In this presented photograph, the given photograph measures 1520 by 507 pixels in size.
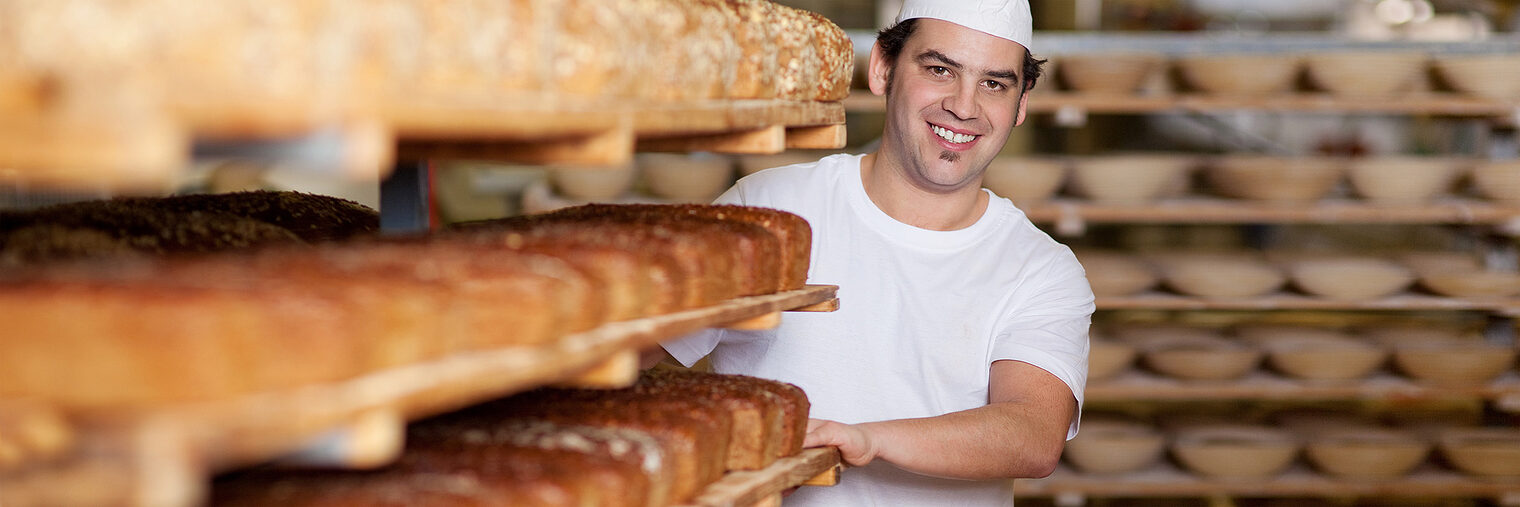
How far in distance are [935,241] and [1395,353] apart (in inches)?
95.0

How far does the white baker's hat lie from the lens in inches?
89.8

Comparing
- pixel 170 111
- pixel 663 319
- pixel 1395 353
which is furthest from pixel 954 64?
pixel 1395 353

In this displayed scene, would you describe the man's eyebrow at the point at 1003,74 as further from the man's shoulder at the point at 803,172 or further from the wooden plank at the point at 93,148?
the wooden plank at the point at 93,148

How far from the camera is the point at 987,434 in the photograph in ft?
6.66

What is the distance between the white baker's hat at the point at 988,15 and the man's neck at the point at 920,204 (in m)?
0.28

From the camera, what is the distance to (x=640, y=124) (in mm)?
1268

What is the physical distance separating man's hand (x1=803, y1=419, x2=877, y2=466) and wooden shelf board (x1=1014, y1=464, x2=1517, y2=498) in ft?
7.08

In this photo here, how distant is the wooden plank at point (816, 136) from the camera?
1.89 metres

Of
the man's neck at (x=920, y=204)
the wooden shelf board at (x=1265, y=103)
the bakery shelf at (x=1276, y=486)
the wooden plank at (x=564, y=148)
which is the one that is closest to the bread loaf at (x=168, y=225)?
the wooden plank at (x=564, y=148)

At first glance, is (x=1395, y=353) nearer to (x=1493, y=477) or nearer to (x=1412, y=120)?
(x=1493, y=477)

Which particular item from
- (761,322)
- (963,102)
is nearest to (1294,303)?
(963,102)

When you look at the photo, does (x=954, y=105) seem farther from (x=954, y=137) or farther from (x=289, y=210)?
(x=289, y=210)

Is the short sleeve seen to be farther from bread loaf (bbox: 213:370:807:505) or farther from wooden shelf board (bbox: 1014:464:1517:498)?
wooden shelf board (bbox: 1014:464:1517:498)

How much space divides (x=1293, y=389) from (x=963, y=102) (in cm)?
223
